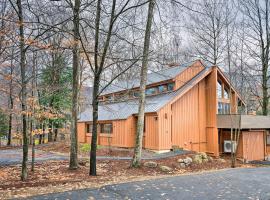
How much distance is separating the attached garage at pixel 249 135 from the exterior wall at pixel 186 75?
3.99 meters

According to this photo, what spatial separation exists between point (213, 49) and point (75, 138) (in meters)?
19.9

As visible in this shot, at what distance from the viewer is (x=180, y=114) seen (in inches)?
817

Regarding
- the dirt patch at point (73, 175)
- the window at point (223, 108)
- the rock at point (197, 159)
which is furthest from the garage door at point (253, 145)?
the rock at point (197, 159)

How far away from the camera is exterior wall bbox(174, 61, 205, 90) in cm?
2142

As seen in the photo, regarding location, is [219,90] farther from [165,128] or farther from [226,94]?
[165,128]

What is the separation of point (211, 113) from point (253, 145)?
4087 mm

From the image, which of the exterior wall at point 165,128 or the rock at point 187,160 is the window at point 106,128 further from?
the rock at point 187,160

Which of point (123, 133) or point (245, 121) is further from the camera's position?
point (123, 133)

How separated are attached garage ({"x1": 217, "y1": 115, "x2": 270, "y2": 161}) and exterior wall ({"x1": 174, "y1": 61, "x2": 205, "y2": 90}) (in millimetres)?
3995

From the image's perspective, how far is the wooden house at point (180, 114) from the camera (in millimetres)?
19422

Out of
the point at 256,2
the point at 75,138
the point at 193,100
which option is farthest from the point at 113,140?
the point at 256,2

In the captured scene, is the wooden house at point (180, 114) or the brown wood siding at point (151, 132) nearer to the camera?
the brown wood siding at point (151, 132)

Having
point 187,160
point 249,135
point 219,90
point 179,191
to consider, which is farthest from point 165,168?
point 219,90

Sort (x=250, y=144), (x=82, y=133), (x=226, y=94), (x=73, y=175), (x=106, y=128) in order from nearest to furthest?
(x=73, y=175) < (x=250, y=144) < (x=106, y=128) < (x=226, y=94) < (x=82, y=133)
